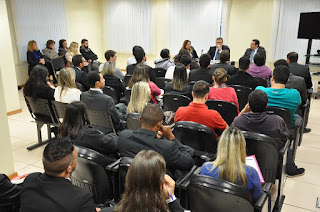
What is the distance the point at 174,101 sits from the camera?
4.05m

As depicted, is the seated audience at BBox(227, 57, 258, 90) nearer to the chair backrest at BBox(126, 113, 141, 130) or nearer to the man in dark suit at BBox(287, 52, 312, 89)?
the man in dark suit at BBox(287, 52, 312, 89)

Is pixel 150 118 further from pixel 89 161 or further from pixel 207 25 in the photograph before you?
pixel 207 25

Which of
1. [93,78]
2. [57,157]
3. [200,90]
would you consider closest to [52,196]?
[57,157]

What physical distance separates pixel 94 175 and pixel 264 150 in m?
1.48

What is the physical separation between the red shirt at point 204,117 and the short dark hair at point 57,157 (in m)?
1.53

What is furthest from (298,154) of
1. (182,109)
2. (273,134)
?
(182,109)

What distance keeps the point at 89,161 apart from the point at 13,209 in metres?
0.58

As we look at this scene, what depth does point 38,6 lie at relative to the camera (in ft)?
29.0

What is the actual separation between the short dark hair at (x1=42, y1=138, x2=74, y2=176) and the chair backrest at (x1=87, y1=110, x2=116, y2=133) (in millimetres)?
1933

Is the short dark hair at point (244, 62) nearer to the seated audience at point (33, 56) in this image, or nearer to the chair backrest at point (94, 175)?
the chair backrest at point (94, 175)

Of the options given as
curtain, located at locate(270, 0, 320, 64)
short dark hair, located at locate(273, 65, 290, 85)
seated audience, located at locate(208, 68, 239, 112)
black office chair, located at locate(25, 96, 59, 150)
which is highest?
curtain, located at locate(270, 0, 320, 64)

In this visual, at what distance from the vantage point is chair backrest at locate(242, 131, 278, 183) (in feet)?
8.13

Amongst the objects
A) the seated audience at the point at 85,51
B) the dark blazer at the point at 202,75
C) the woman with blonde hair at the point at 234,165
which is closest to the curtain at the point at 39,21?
the seated audience at the point at 85,51

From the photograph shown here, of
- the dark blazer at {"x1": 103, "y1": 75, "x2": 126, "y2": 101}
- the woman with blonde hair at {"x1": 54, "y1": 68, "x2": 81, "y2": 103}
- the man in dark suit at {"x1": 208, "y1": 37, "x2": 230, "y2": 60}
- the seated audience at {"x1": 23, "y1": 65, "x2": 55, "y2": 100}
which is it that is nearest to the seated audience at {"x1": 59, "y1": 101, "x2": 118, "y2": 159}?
the woman with blonde hair at {"x1": 54, "y1": 68, "x2": 81, "y2": 103}
